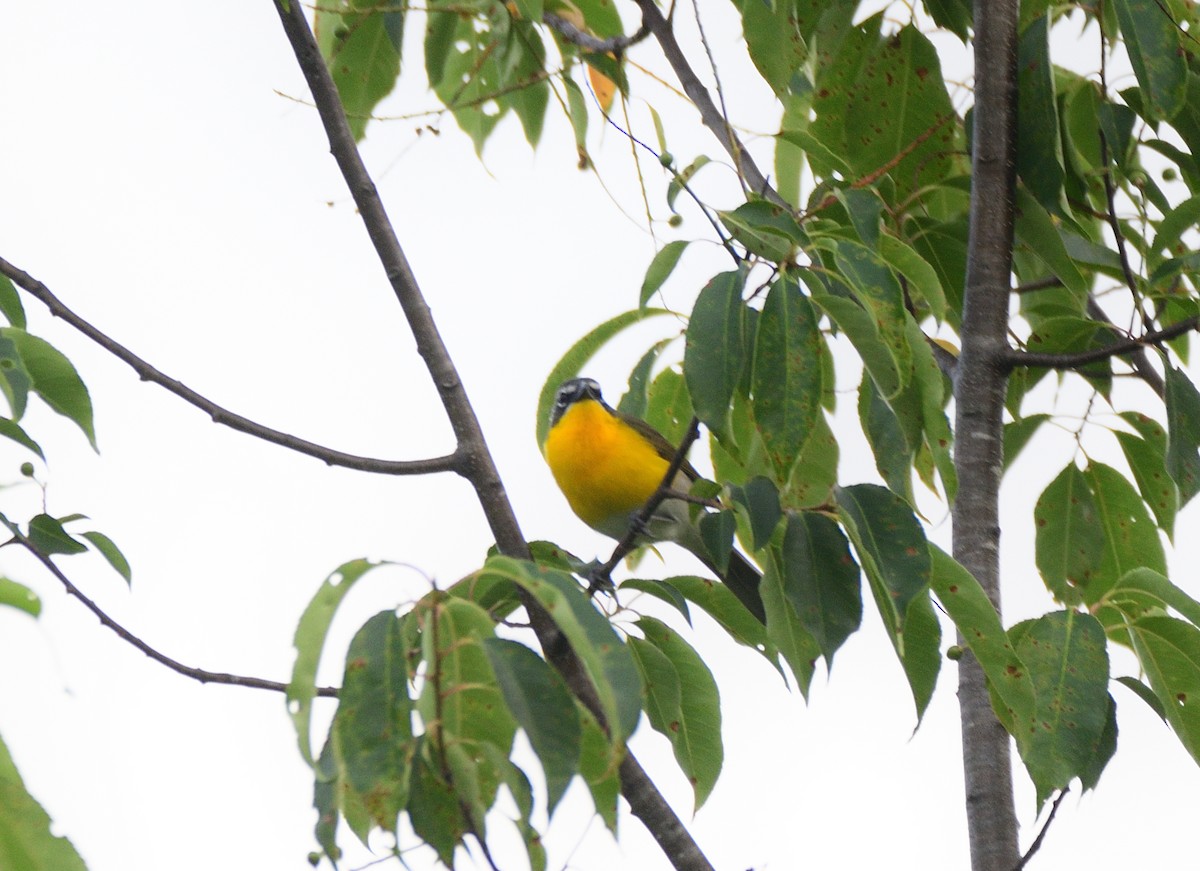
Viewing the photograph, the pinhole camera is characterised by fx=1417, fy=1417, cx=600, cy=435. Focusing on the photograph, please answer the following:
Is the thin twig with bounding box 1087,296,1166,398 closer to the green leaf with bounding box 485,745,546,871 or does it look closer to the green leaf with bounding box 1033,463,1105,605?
the green leaf with bounding box 1033,463,1105,605

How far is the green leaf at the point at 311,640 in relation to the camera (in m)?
1.45

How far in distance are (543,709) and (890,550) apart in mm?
631

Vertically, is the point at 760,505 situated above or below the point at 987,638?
above

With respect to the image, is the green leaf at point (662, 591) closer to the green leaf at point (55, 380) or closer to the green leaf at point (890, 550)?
the green leaf at point (890, 550)

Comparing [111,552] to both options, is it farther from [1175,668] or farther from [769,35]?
[1175,668]

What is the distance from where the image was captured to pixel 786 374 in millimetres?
1939

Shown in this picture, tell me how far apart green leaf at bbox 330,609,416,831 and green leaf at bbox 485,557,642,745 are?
0.16 meters

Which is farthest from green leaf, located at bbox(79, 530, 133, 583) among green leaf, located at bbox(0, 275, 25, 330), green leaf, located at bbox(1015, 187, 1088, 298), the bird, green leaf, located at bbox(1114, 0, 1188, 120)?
the bird

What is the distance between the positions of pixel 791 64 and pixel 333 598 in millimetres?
1657

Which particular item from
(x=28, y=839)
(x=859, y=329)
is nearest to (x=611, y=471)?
(x=859, y=329)

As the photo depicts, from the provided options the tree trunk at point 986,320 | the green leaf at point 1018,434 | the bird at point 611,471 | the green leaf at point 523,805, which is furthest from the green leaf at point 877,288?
the bird at point 611,471

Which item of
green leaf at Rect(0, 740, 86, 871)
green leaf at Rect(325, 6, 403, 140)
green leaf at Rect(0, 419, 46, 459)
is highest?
green leaf at Rect(325, 6, 403, 140)

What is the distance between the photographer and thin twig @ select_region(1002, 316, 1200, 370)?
225cm

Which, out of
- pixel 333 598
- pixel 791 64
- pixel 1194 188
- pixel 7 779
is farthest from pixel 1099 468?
pixel 7 779
